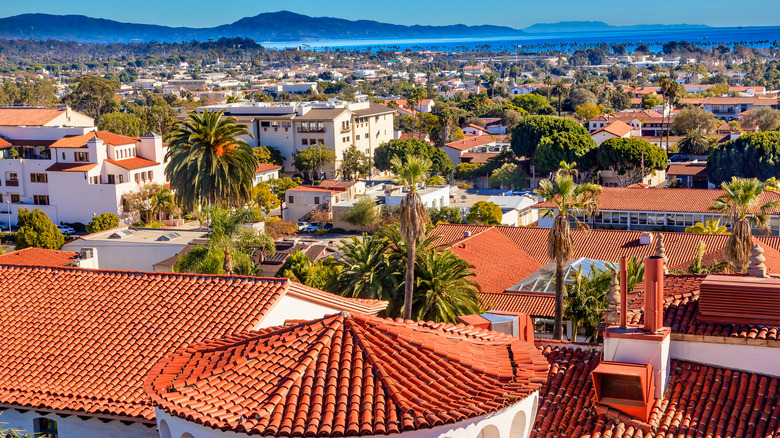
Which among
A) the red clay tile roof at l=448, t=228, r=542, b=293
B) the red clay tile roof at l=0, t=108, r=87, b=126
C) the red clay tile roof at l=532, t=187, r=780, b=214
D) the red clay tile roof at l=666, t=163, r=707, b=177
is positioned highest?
the red clay tile roof at l=0, t=108, r=87, b=126

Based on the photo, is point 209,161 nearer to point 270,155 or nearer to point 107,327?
point 107,327

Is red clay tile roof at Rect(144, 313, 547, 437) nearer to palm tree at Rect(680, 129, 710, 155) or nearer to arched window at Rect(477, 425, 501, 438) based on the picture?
arched window at Rect(477, 425, 501, 438)

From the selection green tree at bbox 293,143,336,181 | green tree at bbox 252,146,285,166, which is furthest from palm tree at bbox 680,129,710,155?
green tree at bbox 252,146,285,166

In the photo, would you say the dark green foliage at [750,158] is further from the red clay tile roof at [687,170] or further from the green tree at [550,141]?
the green tree at [550,141]

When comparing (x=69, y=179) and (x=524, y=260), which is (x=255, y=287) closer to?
(x=524, y=260)

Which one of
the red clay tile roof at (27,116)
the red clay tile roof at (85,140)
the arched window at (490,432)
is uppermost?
the arched window at (490,432)

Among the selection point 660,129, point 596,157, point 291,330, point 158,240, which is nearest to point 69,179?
point 158,240

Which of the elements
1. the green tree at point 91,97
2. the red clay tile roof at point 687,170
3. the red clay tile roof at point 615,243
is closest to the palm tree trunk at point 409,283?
the red clay tile roof at point 615,243
